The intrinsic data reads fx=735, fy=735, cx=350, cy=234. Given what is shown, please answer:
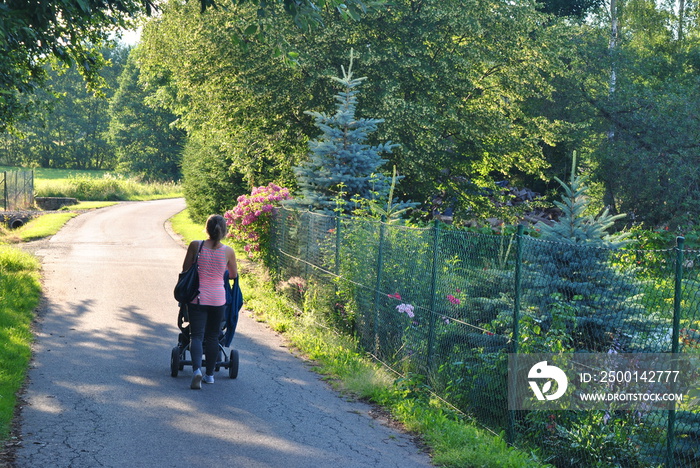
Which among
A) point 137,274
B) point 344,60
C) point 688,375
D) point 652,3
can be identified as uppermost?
point 652,3

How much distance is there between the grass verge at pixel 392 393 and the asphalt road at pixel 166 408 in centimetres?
22

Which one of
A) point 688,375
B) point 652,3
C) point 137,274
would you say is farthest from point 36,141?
point 688,375

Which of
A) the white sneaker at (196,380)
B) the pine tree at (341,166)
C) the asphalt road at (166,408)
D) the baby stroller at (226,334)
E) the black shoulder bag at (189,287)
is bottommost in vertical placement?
the asphalt road at (166,408)

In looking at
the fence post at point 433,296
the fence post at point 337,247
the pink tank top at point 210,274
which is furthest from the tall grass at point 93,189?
the fence post at point 433,296

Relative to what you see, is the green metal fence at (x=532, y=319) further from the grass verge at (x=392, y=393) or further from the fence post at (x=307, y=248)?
the fence post at (x=307, y=248)

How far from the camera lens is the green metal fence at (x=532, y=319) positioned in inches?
215

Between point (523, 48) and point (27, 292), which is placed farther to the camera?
point (523, 48)

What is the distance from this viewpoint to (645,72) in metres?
35.6

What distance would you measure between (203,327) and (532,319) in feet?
11.3

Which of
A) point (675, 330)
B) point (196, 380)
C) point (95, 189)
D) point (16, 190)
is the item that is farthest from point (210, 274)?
point (95, 189)

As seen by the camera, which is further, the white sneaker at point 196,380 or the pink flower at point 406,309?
the pink flower at point 406,309

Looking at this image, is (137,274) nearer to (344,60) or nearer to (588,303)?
(344,60)

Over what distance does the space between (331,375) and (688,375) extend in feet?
15.5

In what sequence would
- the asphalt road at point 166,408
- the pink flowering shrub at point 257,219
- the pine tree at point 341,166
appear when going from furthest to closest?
the pink flowering shrub at point 257,219
the pine tree at point 341,166
the asphalt road at point 166,408
